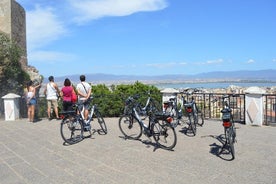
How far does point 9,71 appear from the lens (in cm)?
1334

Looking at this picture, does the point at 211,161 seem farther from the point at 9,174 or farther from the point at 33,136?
the point at 33,136

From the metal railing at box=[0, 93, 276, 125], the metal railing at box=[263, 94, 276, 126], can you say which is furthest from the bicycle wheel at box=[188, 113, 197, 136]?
the metal railing at box=[263, 94, 276, 126]

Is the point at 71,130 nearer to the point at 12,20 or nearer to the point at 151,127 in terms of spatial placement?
the point at 151,127

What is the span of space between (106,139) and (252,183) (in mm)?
4020

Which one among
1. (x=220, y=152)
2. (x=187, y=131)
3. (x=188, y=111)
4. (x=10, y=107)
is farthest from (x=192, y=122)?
(x=10, y=107)

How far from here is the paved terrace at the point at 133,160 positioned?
4438 mm

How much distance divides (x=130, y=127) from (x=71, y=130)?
→ 1.57m

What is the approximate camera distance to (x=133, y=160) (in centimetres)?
534

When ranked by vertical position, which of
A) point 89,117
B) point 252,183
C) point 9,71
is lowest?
point 252,183

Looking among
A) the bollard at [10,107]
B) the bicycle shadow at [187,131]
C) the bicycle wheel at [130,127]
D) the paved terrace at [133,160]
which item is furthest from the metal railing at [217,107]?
the bicycle wheel at [130,127]

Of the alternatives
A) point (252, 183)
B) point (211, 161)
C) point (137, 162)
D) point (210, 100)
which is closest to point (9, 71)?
point (210, 100)

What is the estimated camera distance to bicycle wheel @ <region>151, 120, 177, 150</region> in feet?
19.5

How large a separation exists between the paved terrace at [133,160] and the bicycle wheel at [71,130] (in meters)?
0.22

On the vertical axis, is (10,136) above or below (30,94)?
below
